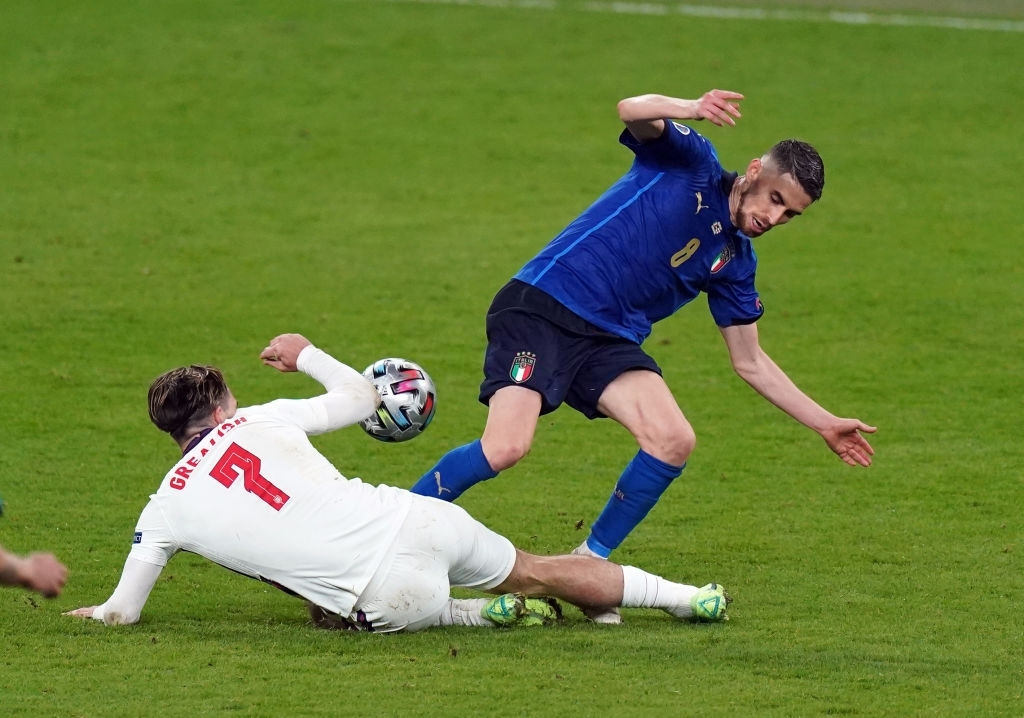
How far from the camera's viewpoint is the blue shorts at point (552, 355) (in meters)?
5.89

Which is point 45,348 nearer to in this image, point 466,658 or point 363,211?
point 363,211

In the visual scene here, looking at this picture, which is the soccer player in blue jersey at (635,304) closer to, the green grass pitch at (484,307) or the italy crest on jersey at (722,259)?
the italy crest on jersey at (722,259)

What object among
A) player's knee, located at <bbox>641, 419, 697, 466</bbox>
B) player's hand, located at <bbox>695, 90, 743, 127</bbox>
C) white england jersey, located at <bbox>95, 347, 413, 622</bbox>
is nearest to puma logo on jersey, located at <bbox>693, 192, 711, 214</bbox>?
player's hand, located at <bbox>695, 90, 743, 127</bbox>

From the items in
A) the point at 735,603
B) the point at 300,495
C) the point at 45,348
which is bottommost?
the point at 45,348

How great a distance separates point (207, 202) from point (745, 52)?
6677 mm

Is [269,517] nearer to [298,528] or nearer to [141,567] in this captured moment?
[298,528]

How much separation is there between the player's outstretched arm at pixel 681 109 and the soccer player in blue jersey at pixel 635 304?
0.01m

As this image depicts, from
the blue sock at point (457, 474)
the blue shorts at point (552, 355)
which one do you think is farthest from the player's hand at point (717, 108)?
the blue sock at point (457, 474)

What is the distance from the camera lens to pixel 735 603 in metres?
5.97

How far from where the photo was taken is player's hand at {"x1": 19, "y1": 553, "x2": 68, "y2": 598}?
3811 mm

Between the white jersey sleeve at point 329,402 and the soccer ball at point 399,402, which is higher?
the white jersey sleeve at point 329,402

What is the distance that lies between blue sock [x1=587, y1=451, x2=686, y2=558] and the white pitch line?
1305cm

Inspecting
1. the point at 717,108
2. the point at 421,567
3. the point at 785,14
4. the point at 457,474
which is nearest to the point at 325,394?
the point at 457,474

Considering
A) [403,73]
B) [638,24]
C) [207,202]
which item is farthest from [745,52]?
[207,202]
